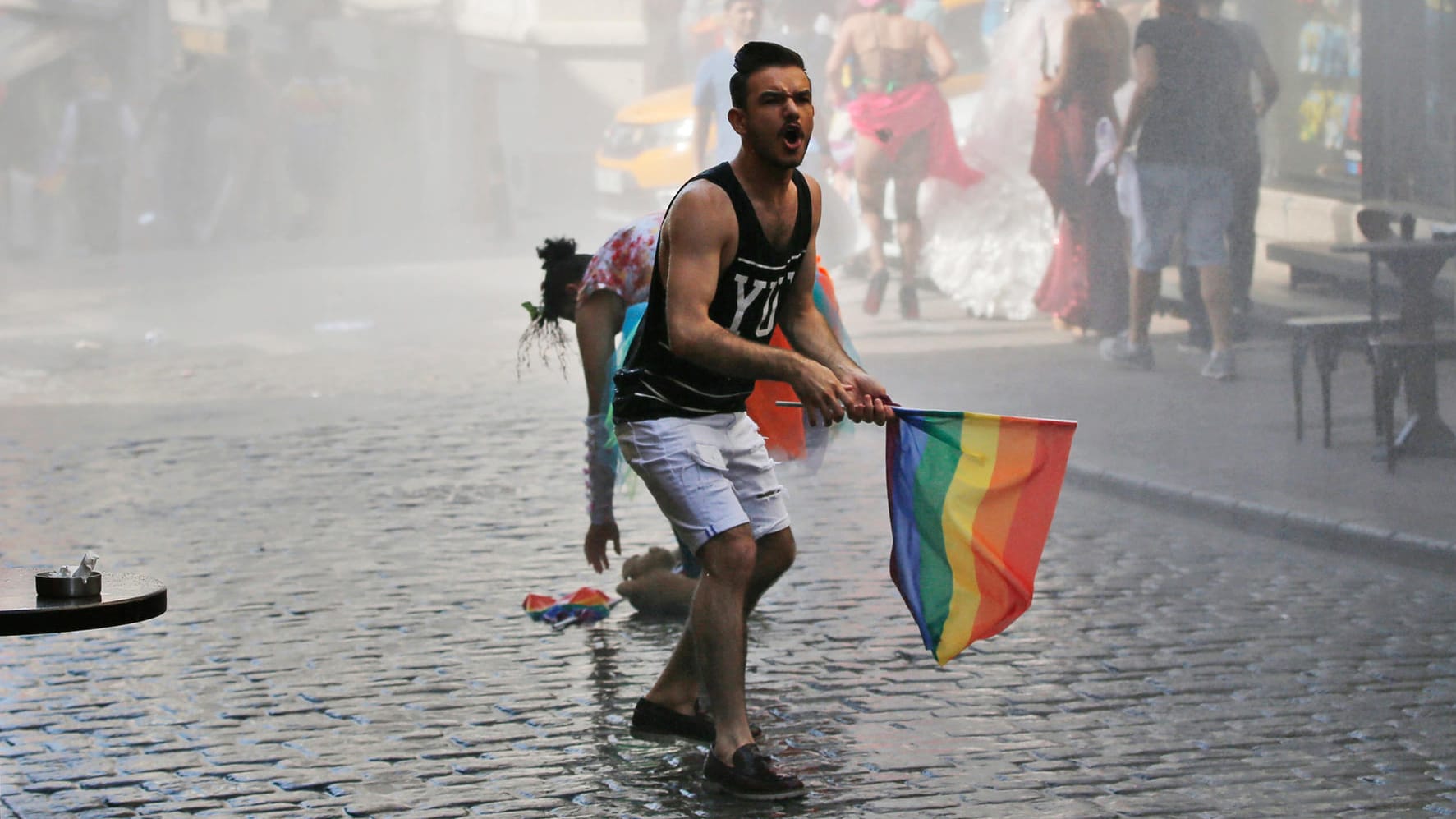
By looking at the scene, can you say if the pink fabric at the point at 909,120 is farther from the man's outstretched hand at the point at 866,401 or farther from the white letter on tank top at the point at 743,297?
the man's outstretched hand at the point at 866,401

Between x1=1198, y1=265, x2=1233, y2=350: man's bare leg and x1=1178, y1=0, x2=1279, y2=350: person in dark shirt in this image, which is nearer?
x1=1198, y1=265, x2=1233, y2=350: man's bare leg

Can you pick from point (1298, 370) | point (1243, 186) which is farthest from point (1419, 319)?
point (1243, 186)

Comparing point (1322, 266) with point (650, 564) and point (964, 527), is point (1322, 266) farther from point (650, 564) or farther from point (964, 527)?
point (964, 527)

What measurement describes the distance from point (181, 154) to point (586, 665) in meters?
23.1

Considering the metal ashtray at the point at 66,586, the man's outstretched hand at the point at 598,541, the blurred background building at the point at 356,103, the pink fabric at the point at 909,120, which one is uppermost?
the blurred background building at the point at 356,103

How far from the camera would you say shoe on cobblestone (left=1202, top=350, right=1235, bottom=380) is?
11.8 metres

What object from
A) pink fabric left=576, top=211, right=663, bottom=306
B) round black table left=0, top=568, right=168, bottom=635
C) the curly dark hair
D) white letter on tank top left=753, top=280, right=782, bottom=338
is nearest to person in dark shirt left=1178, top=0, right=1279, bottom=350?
the curly dark hair

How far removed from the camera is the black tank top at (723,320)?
15.0 feet

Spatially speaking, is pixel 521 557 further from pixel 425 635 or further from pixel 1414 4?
pixel 1414 4

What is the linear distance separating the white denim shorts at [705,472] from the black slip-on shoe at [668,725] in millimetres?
537

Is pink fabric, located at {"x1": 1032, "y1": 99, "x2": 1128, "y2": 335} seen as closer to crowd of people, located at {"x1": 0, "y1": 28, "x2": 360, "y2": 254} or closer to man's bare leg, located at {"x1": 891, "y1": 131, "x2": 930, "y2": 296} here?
man's bare leg, located at {"x1": 891, "y1": 131, "x2": 930, "y2": 296}

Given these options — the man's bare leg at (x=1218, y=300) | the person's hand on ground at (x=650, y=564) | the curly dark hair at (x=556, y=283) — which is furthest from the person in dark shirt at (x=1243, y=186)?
the curly dark hair at (x=556, y=283)

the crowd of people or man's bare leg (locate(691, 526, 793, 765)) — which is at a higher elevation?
the crowd of people

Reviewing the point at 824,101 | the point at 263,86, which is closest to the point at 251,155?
the point at 263,86
